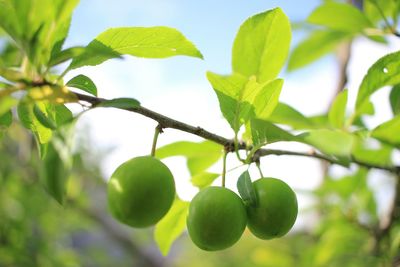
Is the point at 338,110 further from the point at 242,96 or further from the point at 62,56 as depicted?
the point at 62,56

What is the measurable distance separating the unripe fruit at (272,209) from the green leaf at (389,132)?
23 cm

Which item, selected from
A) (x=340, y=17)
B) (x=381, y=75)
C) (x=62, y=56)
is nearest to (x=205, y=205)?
(x=62, y=56)

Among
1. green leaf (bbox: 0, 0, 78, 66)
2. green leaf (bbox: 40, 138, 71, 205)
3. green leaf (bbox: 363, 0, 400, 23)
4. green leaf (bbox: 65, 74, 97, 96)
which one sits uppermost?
green leaf (bbox: 0, 0, 78, 66)

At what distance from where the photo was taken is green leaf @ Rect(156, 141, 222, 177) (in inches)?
46.1

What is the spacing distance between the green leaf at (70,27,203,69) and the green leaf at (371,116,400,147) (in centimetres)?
41

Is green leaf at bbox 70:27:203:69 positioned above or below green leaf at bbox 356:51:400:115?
above

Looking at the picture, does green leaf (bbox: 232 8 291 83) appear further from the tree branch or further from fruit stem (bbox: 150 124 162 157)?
fruit stem (bbox: 150 124 162 157)

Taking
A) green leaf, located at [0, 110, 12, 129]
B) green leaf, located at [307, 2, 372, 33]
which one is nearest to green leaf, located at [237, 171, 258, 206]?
green leaf, located at [0, 110, 12, 129]

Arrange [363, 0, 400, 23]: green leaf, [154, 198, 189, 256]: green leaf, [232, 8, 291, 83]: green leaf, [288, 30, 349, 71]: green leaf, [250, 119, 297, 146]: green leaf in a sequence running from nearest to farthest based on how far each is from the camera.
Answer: [250, 119, 297, 146]: green leaf
[232, 8, 291, 83]: green leaf
[154, 198, 189, 256]: green leaf
[363, 0, 400, 23]: green leaf
[288, 30, 349, 71]: green leaf

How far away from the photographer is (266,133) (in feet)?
2.75

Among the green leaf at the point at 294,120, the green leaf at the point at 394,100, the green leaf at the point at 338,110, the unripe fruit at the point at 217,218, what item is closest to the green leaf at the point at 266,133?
the green leaf at the point at 294,120

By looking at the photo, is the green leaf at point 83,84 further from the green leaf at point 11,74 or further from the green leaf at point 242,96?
the green leaf at point 242,96

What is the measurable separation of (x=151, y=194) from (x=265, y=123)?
25 centimetres

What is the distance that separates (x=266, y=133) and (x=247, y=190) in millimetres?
123
